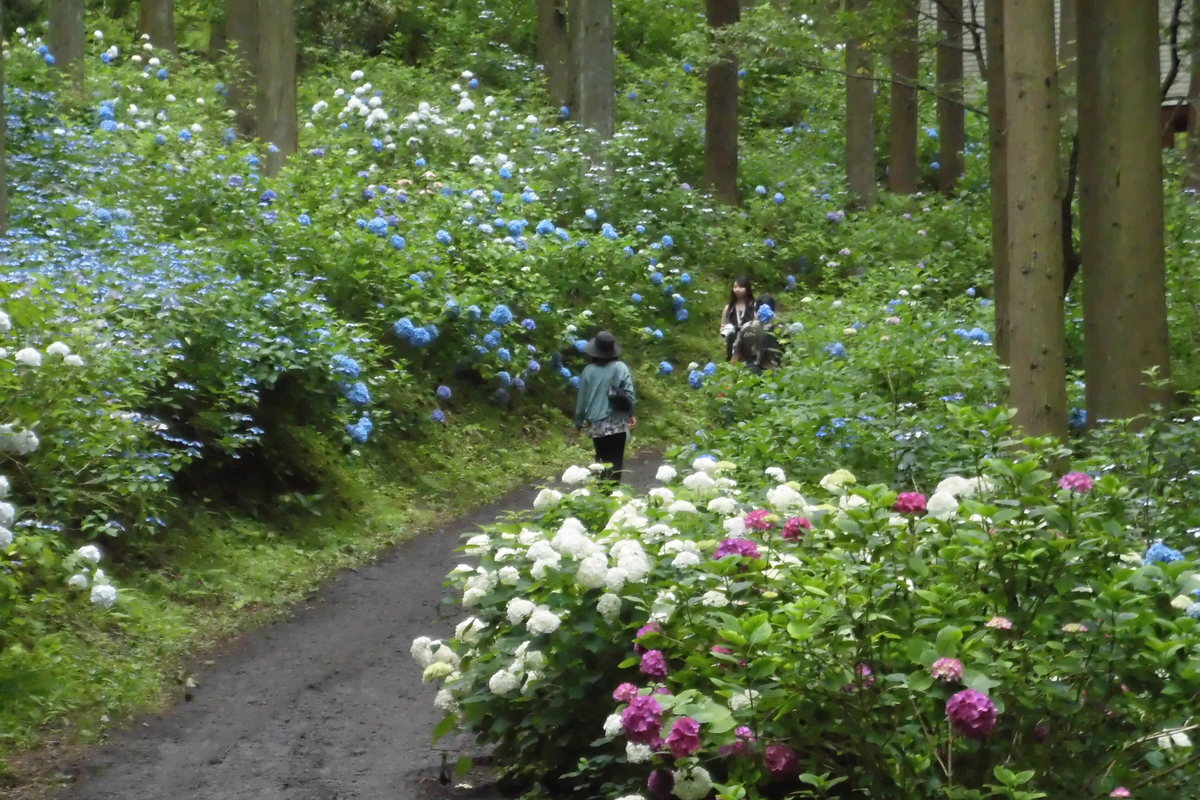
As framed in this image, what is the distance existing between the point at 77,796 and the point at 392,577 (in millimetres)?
4291

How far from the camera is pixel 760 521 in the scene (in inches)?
199

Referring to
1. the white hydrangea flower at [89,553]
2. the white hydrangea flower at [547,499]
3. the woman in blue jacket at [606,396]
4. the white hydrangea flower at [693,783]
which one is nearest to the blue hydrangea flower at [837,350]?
the woman in blue jacket at [606,396]

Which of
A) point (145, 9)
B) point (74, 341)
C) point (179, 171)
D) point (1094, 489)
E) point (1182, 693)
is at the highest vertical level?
point (145, 9)

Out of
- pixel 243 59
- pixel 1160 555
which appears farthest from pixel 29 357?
pixel 243 59

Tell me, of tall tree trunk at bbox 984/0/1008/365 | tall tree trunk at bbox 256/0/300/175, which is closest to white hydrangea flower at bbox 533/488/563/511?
tall tree trunk at bbox 984/0/1008/365

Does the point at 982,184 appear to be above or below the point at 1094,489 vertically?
above

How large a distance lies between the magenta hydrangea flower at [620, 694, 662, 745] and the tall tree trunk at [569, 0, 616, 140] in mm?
16716

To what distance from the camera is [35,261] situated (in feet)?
30.9

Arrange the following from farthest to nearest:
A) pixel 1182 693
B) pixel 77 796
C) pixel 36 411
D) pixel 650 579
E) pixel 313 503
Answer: pixel 313 503 → pixel 36 411 → pixel 77 796 → pixel 650 579 → pixel 1182 693

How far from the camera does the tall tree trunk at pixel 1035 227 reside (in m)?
7.89

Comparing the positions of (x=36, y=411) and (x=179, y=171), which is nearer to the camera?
(x=36, y=411)

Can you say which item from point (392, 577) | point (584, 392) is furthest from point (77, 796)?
point (584, 392)

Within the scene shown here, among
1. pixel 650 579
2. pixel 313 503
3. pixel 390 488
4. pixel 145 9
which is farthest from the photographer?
pixel 145 9

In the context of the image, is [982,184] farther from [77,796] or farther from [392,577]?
[77,796]
